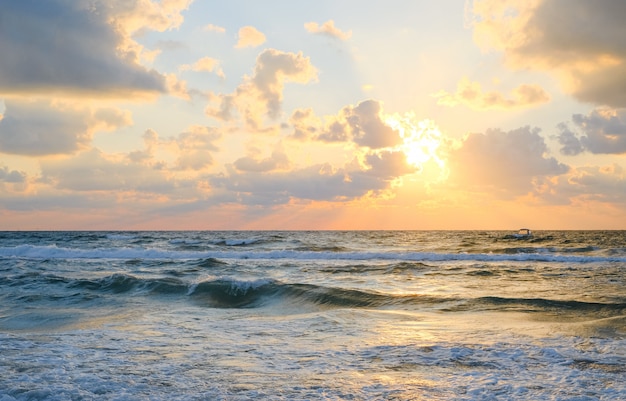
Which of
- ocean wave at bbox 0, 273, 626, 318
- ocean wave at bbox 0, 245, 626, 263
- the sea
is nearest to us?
the sea

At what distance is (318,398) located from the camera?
681cm

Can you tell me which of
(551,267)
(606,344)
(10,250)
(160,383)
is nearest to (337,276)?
(551,267)

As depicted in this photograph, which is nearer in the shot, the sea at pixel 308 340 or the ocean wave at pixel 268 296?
the sea at pixel 308 340

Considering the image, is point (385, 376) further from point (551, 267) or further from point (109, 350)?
point (551, 267)

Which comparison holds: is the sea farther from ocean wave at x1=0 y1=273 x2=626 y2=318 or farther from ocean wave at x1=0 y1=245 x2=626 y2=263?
ocean wave at x1=0 y1=245 x2=626 y2=263

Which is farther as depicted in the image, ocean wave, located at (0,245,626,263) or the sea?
ocean wave, located at (0,245,626,263)

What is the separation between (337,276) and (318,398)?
1941 centimetres

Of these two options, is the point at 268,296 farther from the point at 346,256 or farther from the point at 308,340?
the point at 346,256

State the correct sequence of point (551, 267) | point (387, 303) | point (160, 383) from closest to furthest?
point (160, 383) → point (387, 303) → point (551, 267)

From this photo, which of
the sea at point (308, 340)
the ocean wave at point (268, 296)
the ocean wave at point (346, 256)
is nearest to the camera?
the sea at point (308, 340)

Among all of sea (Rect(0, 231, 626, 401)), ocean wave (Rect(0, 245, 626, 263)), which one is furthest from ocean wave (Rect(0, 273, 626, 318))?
ocean wave (Rect(0, 245, 626, 263))

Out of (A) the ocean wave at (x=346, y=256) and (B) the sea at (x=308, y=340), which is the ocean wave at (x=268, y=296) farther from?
(A) the ocean wave at (x=346, y=256)

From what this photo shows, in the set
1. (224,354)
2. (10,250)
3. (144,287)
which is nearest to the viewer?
(224,354)

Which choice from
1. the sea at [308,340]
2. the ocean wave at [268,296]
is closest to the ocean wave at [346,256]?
the sea at [308,340]
